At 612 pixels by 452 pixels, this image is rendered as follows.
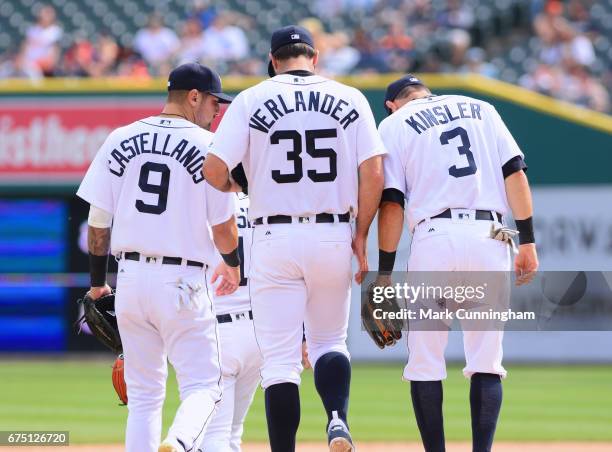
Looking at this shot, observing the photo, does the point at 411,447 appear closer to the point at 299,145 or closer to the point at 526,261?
the point at 526,261

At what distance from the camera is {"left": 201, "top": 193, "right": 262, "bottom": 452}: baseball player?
625 centimetres

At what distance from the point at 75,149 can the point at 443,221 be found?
34.1 ft

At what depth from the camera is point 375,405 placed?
11406mm

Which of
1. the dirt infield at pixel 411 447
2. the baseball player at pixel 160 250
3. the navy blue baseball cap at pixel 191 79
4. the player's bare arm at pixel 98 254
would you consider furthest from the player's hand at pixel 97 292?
the dirt infield at pixel 411 447

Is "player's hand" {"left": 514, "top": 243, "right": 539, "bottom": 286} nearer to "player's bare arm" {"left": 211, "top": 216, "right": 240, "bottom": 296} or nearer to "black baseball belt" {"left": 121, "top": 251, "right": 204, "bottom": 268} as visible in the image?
"player's bare arm" {"left": 211, "top": 216, "right": 240, "bottom": 296}

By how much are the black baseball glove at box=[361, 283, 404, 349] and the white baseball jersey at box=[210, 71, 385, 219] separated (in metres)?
0.48

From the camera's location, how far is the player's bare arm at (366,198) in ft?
18.9

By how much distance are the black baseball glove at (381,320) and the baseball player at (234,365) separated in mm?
669

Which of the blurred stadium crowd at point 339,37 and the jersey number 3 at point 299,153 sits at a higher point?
the blurred stadium crowd at point 339,37

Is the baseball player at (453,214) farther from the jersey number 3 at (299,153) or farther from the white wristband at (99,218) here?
the white wristband at (99,218)

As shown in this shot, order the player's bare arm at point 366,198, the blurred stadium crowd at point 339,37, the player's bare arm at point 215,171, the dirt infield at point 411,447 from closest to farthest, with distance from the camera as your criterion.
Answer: the player's bare arm at point 215,171 < the player's bare arm at point 366,198 < the dirt infield at point 411,447 < the blurred stadium crowd at point 339,37

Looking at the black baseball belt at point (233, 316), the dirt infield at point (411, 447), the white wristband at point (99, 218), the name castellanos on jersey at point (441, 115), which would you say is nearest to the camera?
the white wristband at point (99, 218)

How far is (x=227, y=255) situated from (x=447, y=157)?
1.12m

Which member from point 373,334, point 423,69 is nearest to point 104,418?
point 373,334
